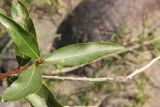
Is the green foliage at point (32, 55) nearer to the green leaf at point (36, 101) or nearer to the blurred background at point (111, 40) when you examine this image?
the green leaf at point (36, 101)

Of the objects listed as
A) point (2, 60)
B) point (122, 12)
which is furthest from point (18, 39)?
point (122, 12)

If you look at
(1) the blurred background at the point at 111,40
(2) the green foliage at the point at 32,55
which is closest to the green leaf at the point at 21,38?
(2) the green foliage at the point at 32,55

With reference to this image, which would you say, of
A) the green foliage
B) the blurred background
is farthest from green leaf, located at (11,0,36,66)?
the blurred background

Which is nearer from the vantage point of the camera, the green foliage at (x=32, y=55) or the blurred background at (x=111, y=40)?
the green foliage at (x=32, y=55)

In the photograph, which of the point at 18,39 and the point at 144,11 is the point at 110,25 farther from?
the point at 18,39

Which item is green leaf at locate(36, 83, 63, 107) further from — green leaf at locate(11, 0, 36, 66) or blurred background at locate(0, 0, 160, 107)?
blurred background at locate(0, 0, 160, 107)
